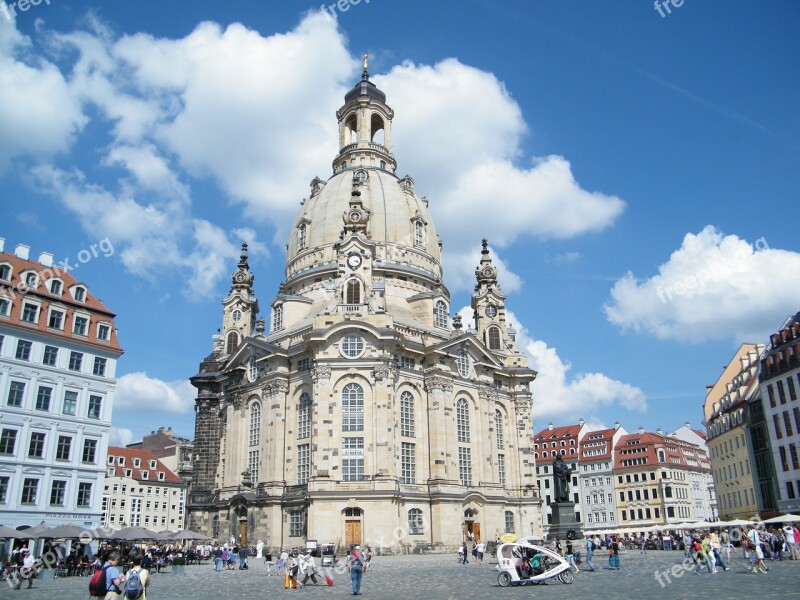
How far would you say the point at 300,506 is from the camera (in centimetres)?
5709

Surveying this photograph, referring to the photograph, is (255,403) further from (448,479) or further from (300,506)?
(448,479)

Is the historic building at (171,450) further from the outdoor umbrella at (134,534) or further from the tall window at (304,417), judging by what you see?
the outdoor umbrella at (134,534)

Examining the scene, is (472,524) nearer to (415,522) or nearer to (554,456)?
(415,522)

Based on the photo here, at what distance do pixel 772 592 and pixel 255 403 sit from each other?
50.7m

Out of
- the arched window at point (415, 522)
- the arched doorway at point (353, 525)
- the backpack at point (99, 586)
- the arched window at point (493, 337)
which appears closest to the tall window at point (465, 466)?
the arched window at point (415, 522)

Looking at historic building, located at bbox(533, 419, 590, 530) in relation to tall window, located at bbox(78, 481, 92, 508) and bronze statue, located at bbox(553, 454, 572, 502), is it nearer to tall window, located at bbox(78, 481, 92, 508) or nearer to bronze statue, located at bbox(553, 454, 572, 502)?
bronze statue, located at bbox(553, 454, 572, 502)

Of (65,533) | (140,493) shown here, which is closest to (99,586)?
(65,533)

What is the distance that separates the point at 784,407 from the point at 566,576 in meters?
40.7

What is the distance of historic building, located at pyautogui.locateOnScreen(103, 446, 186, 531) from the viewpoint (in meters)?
86.9

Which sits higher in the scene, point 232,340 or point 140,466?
point 232,340

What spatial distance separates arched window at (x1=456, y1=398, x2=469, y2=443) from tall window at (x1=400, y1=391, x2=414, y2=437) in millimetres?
5162

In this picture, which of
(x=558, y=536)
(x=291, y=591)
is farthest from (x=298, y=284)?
(x=291, y=591)

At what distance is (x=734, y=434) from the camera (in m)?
72.6

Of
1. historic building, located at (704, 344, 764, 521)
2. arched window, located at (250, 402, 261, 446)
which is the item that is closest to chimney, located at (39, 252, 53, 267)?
arched window, located at (250, 402, 261, 446)
